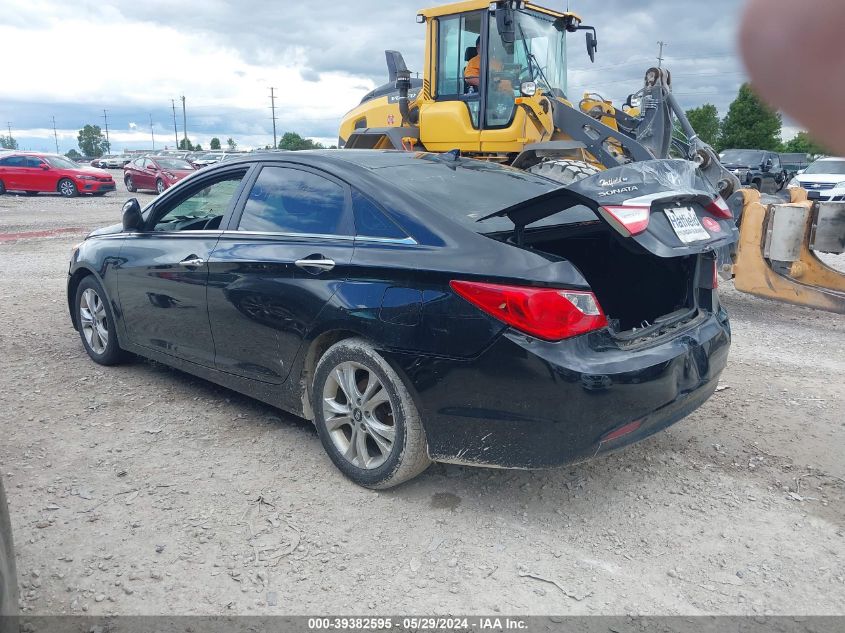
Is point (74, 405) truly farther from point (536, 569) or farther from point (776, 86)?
point (776, 86)

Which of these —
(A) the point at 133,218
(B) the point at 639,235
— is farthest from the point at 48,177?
(B) the point at 639,235

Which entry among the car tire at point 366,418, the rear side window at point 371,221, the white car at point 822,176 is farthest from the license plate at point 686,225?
the white car at point 822,176

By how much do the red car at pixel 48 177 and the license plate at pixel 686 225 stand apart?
950 inches

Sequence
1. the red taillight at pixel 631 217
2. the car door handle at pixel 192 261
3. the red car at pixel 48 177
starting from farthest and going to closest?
the red car at pixel 48 177 → the car door handle at pixel 192 261 → the red taillight at pixel 631 217

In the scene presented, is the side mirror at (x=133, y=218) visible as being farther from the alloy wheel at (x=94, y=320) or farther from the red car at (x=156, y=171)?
the red car at (x=156, y=171)

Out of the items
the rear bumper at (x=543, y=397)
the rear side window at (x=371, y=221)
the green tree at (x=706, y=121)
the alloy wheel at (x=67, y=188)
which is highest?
the green tree at (x=706, y=121)

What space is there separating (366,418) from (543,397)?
36.4 inches

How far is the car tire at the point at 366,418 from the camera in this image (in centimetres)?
322

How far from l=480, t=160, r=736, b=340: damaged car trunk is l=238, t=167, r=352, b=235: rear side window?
92 centimetres

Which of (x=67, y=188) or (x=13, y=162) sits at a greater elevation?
(x=13, y=162)

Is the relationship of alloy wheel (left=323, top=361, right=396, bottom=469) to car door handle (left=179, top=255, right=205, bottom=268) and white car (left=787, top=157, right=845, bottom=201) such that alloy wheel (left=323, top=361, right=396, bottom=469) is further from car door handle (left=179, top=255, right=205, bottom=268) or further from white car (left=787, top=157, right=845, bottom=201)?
white car (left=787, top=157, right=845, bottom=201)

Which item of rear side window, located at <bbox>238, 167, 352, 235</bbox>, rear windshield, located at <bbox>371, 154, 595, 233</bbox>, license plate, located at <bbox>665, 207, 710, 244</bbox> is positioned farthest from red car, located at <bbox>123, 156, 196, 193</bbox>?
license plate, located at <bbox>665, 207, 710, 244</bbox>

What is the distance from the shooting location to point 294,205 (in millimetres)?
3852

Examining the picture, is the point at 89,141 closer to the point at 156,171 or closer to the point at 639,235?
the point at 156,171
